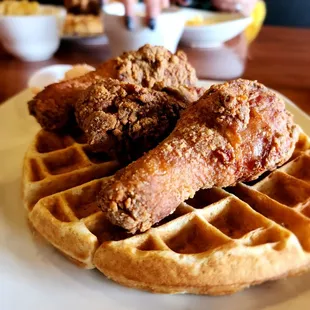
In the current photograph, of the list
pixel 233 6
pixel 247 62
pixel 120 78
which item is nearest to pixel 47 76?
pixel 120 78

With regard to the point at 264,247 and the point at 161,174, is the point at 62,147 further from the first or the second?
the point at 264,247

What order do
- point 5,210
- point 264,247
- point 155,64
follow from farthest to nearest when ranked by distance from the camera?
point 155,64
point 5,210
point 264,247

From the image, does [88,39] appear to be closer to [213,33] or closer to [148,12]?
[148,12]

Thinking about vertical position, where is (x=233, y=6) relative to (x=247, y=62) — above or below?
above

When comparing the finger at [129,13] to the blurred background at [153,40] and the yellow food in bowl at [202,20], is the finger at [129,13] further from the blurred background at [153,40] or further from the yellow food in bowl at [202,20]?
the yellow food in bowl at [202,20]

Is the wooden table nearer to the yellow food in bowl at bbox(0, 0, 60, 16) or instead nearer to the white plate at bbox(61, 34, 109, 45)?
the white plate at bbox(61, 34, 109, 45)

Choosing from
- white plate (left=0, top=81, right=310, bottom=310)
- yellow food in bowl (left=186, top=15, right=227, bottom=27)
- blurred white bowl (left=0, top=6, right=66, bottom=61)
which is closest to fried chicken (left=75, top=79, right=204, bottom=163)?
white plate (left=0, top=81, right=310, bottom=310)

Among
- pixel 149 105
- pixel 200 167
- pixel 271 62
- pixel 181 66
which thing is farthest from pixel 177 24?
pixel 200 167
